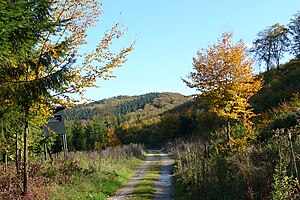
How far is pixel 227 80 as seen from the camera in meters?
14.2

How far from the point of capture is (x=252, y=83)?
15.0 metres

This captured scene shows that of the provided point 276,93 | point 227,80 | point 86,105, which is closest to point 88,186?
point 86,105

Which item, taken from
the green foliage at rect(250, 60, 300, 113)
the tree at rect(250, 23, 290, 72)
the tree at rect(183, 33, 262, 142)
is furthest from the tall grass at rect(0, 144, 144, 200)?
the tree at rect(250, 23, 290, 72)

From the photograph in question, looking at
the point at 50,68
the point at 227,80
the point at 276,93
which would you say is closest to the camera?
the point at 50,68

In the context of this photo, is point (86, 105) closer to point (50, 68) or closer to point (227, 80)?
point (50, 68)

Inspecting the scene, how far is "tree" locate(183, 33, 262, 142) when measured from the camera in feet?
46.2

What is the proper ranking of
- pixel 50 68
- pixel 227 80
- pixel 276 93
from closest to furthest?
pixel 50 68, pixel 227 80, pixel 276 93

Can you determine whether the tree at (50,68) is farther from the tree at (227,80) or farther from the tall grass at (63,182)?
the tree at (227,80)

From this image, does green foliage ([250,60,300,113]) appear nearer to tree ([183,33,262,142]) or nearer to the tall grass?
tree ([183,33,262,142])

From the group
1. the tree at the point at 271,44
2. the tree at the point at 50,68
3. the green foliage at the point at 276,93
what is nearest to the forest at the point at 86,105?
the tree at the point at 50,68

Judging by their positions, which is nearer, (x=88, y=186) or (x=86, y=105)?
(x=86, y=105)

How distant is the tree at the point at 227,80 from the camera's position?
555 inches

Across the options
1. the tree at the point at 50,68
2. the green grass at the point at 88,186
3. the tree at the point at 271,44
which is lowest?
the green grass at the point at 88,186

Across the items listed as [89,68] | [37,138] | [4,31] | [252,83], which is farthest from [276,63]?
[4,31]
